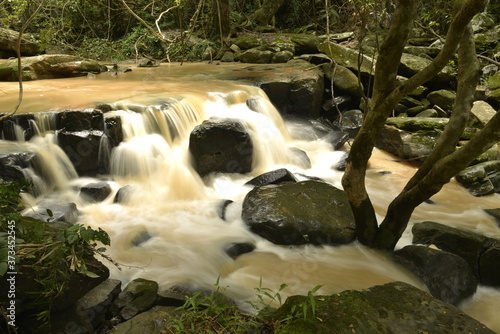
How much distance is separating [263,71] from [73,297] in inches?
371

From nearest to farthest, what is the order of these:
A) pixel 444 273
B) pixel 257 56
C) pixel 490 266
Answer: pixel 444 273, pixel 490 266, pixel 257 56

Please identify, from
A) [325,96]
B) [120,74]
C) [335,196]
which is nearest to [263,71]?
[325,96]

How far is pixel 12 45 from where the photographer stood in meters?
13.3

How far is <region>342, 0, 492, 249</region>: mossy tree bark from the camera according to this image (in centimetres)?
300

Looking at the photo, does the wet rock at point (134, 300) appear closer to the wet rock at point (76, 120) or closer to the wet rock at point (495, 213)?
the wet rock at point (76, 120)

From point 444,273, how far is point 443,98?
7.23 metres

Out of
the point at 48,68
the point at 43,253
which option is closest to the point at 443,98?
the point at 43,253

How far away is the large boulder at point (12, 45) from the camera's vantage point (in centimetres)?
1312

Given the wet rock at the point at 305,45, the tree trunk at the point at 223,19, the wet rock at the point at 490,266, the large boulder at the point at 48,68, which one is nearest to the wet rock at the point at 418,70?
the wet rock at the point at 305,45

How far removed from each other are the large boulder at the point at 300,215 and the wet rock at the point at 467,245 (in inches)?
38.4

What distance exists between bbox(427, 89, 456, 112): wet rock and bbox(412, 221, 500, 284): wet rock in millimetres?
6194

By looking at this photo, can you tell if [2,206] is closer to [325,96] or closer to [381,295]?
[381,295]

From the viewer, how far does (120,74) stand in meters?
11.4

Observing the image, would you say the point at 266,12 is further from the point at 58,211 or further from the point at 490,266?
the point at 490,266
